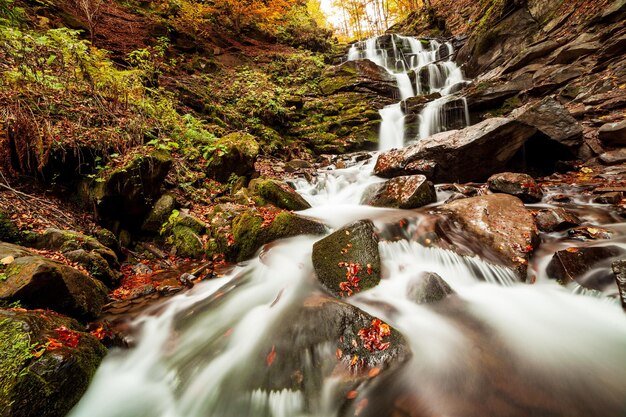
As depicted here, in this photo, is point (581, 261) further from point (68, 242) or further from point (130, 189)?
point (130, 189)

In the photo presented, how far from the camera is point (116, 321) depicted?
3291mm

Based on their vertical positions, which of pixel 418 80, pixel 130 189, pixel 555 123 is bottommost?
pixel 130 189

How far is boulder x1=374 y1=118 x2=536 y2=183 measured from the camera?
6.32 m

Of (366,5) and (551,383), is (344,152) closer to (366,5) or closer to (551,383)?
(551,383)

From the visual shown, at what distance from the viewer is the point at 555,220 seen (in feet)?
14.1

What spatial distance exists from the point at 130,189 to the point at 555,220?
23.7ft

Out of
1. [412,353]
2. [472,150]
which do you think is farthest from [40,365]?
[472,150]

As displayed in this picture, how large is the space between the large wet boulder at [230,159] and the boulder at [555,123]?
21.6ft

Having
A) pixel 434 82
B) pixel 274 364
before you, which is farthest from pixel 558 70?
pixel 274 364

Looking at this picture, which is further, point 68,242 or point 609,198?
point 609,198

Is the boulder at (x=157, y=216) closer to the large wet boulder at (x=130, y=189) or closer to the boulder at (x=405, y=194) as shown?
the large wet boulder at (x=130, y=189)

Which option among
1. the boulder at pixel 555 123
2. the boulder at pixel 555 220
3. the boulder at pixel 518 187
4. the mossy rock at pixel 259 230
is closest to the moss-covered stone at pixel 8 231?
the mossy rock at pixel 259 230

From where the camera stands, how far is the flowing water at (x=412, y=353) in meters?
2.06

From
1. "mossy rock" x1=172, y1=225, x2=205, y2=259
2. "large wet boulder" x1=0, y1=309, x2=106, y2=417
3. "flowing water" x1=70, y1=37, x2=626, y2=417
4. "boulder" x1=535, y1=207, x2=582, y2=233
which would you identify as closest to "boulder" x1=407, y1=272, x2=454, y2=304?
"flowing water" x1=70, y1=37, x2=626, y2=417
